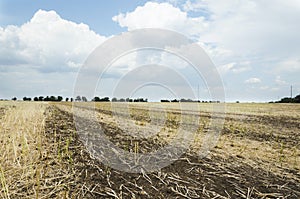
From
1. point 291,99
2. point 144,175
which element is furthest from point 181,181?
point 291,99

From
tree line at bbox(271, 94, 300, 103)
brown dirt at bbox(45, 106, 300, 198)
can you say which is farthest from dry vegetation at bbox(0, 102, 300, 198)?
tree line at bbox(271, 94, 300, 103)

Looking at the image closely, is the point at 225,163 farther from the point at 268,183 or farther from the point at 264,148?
the point at 264,148

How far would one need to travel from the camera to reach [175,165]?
220 inches

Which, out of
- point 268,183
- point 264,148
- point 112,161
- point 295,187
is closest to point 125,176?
point 112,161

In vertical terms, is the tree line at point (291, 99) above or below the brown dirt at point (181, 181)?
above

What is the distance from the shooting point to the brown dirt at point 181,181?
4.20 meters

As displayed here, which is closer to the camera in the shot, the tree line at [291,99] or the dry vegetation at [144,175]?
the dry vegetation at [144,175]

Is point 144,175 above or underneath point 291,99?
underneath

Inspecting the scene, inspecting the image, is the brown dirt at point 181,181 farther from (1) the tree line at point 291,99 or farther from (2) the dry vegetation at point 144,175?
(1) the tree line at point 291,99

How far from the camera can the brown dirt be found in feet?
13.8

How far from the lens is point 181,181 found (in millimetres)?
4668

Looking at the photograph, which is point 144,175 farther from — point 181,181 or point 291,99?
point 291,99

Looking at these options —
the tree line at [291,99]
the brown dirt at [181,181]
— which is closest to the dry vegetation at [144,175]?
the brown dirt at [181,181]

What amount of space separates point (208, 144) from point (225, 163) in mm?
1952
